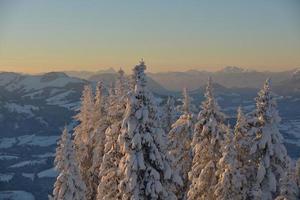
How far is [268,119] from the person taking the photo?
29.2m

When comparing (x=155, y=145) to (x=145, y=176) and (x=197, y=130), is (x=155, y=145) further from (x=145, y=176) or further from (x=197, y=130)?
(x=197, y=130)

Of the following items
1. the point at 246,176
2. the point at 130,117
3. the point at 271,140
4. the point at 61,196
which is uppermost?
the point at 130,117

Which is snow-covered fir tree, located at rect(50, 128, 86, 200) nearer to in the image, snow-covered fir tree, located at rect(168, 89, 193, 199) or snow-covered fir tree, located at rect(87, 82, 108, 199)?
snow-covered fir tree, located at rect(87, 82, 108, 199)

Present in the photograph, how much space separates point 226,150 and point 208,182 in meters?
3.56

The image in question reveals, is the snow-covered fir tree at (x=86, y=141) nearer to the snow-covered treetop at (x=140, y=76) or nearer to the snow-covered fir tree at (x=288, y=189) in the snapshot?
the snow-covered treetop at (x=140, y=76)

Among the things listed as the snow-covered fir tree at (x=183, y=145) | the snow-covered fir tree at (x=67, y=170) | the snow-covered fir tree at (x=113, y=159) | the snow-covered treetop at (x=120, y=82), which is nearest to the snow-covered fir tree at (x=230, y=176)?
the snow-covered fir tree at (x=113, y=159)

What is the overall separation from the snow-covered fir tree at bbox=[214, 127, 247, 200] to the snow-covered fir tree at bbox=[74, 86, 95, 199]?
14.0m

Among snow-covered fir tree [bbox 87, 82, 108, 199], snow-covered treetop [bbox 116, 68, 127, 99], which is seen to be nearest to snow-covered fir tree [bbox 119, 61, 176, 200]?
snow-covered treetop [bbox 116, 68, 127, 99]

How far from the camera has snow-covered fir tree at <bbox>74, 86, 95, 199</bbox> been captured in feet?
138

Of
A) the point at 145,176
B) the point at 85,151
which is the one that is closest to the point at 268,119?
the point at 145,176

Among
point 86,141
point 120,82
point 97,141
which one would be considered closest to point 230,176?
point 120,82

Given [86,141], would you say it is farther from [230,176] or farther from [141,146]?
[141,146]

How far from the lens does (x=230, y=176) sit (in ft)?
97.6

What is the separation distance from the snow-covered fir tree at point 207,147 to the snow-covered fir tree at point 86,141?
11.1 metres
